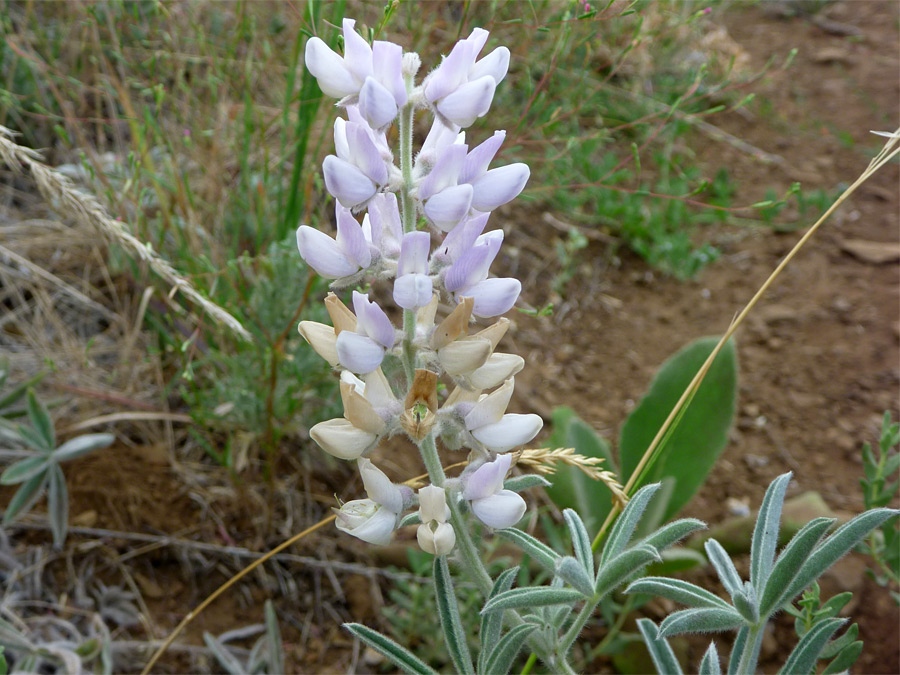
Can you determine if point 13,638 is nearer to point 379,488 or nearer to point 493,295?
point 379,488

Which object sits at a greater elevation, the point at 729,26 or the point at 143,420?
the point at 729,26

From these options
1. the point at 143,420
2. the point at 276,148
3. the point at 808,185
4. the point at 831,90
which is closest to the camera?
the point at 143,420

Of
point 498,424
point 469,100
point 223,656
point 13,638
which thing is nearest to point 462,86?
point 469,100

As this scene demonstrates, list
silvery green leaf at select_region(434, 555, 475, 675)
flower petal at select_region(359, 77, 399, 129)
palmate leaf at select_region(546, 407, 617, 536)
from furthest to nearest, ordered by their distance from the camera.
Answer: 1. palmate leaf at select_region(546, 407, 617, 536)
2. silvery green leaf at select_region(434, 555, 475, 675)
3. flower petal at select_region(359, 77, 399, 129)

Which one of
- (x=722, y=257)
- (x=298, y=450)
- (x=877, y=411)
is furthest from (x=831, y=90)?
(x=298, y=450)

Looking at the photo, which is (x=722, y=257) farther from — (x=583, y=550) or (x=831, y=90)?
(x=583, y=550)

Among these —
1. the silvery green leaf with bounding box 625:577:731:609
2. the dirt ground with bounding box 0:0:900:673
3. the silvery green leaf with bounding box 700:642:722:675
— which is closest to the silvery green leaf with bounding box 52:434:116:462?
the dirt ground with bounding box 0:0:900:673

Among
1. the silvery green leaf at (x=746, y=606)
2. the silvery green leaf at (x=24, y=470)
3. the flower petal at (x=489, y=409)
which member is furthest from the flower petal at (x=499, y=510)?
the silvery green leaf at (x=24, y=470)

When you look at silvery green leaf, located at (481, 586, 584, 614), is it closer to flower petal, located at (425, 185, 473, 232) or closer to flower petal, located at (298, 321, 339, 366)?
flower petal, located at (298, 321, 339, 366)
